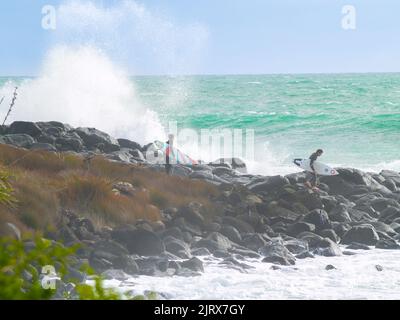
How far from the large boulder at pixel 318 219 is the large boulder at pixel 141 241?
383 cm

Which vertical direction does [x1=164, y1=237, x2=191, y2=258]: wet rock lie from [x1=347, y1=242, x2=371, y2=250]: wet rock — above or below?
above

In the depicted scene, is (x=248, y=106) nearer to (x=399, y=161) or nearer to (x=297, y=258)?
(x=399, y=161)

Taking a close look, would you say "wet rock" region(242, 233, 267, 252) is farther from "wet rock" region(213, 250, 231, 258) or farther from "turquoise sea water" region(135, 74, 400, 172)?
"turquoise sea water" region(135, 74, 400, 172)

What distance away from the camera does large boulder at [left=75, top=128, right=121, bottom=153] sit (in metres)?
22.4

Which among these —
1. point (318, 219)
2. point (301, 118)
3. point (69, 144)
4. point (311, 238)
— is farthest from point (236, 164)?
point (301, 118)

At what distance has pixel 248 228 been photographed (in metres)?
14.0

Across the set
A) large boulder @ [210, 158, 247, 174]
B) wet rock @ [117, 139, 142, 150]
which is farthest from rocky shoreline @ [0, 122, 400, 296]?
wet rock @ [117, 139, 142, 150]

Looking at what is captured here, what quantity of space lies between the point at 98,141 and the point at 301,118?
26.3 m

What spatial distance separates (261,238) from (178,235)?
147 centimetres

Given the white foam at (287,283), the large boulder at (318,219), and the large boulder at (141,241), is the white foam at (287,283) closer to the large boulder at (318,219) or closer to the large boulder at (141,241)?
the large boulder at (141,241)

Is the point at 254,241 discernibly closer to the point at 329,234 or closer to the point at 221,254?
the point at 221,254

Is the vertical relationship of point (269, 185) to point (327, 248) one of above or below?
above

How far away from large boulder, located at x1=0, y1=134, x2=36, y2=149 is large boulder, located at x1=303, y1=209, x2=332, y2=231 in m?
8.67

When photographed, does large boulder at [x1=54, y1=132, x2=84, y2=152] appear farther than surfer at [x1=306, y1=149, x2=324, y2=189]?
Yes
